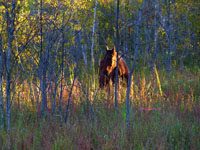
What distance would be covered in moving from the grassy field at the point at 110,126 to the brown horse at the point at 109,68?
95 centimetres

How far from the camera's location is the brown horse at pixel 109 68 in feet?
23.7

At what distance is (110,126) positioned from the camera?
4.66 metres

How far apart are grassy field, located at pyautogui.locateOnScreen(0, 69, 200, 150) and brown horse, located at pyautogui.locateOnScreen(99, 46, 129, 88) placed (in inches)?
37.4

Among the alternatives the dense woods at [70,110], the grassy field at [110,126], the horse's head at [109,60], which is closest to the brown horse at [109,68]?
the horse's head at [109,60]

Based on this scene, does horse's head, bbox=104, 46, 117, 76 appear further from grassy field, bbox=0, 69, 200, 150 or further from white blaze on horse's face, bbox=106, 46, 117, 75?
grassy field, bbox=0, 69, 200, 150

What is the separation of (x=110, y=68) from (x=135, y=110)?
75.1 inches

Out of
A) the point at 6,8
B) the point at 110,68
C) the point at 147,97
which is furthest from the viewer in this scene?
the point at 110,68

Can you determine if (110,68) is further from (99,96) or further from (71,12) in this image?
(71,12)

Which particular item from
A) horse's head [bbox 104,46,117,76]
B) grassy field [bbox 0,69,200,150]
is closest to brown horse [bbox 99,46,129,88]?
horse's head [bbox 104,46,117,76]

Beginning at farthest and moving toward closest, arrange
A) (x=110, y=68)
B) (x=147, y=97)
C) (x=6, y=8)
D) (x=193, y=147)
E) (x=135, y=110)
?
(x=110, y=68)
(x=147, y=97)
(x=135, y=110)
(x=6, y=8)
(x=193, y=147)

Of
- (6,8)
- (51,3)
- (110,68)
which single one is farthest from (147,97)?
(6,8)

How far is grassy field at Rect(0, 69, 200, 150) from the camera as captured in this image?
400cm

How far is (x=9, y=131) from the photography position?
4535mm

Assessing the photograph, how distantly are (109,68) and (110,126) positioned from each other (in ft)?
9.39
